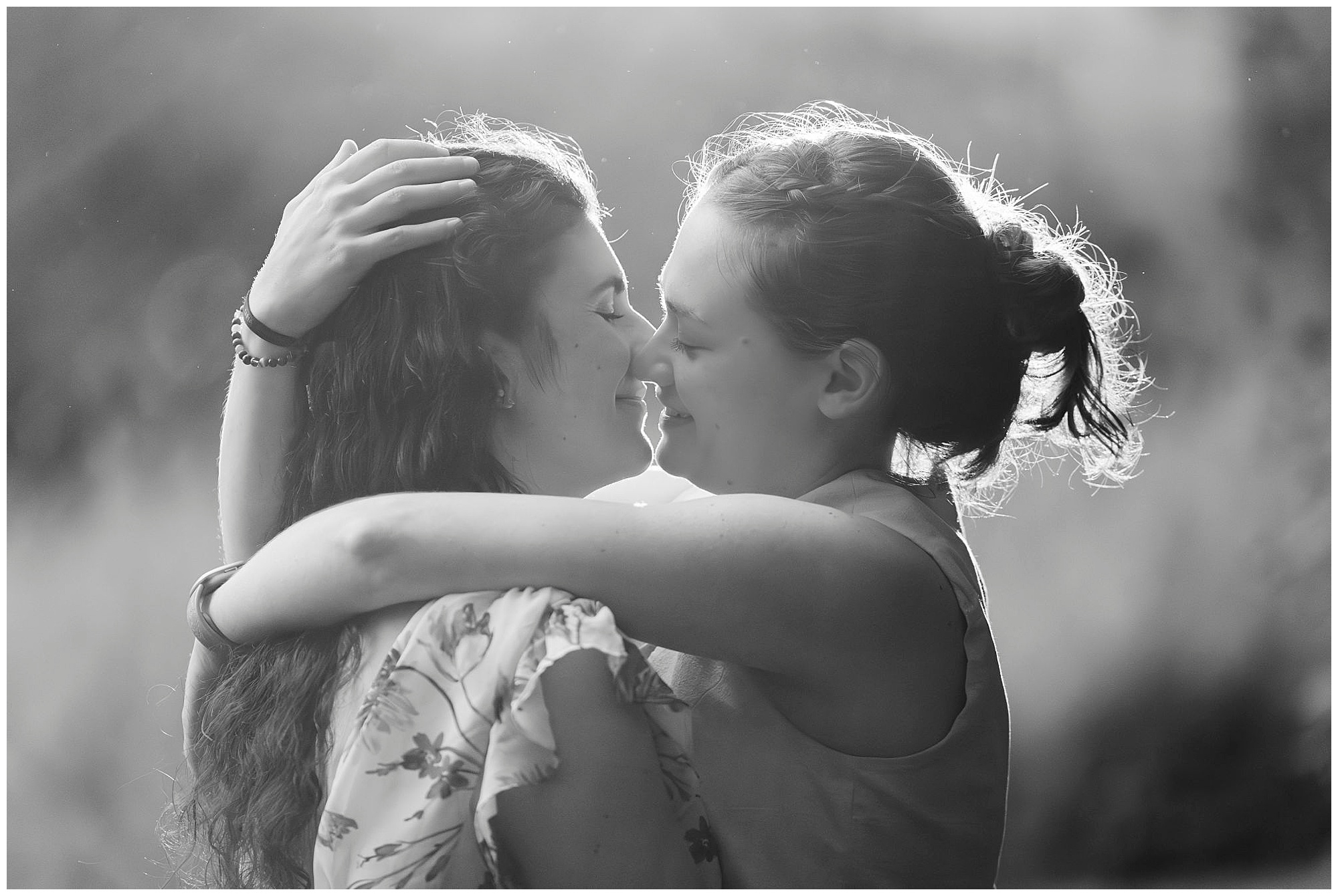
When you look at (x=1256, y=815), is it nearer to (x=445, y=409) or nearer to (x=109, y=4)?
(x=445, y=409)

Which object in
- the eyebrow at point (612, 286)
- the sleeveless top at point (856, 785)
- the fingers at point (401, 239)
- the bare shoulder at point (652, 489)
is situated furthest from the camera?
the bare shoulder at point (652, 489)

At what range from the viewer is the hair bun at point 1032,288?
3.20ft

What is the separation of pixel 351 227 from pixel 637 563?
0.42m

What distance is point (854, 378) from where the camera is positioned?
3.17 ft

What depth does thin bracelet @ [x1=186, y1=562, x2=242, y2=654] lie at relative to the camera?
2.99ft

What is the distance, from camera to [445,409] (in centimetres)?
101

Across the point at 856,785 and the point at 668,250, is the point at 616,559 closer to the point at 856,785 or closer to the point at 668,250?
the point at 856,785

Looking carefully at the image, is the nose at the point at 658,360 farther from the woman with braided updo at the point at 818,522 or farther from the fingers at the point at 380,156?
the fingers at the point at 380,156

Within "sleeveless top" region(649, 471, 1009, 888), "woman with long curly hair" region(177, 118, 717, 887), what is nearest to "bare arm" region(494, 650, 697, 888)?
"woman with long curly hair" region(177, 118, 717, 887)

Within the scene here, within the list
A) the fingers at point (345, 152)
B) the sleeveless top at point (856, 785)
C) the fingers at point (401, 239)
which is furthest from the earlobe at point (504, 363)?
the sleeveless top at point (856, 785)

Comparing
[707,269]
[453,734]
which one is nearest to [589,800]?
[453,734]

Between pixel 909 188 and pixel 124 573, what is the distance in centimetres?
157

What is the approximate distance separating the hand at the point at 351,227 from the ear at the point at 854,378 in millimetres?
356

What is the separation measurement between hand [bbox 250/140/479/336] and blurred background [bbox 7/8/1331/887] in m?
0.59
